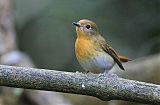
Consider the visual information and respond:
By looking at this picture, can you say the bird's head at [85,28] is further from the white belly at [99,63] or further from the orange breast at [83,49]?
the white belly at [99,63]

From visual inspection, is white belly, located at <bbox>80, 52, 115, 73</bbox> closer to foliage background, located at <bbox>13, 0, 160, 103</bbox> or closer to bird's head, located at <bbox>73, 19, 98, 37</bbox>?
bird's head, located at <bbox>73, 19, 98, 37</bbox>

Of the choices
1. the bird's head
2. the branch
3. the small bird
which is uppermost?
the bird's head

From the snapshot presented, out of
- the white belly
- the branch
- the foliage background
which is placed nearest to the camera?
the branch

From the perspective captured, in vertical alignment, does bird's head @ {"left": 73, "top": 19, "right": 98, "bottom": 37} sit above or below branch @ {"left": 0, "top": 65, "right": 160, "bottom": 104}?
above

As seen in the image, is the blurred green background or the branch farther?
the blurred green background

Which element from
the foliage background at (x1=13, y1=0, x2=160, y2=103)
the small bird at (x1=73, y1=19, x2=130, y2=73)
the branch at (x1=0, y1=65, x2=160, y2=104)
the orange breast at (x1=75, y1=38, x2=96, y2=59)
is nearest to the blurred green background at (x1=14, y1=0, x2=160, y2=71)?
the foliage background at (x1=13, y1=0, x2=160, y2=103)

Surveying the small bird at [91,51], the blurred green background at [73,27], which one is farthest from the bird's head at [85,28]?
the blurred green background at [73,27]

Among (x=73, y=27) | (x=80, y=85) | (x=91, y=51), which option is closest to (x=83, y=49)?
(x=91, y=51)

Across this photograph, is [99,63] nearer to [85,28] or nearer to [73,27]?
[85,28]
